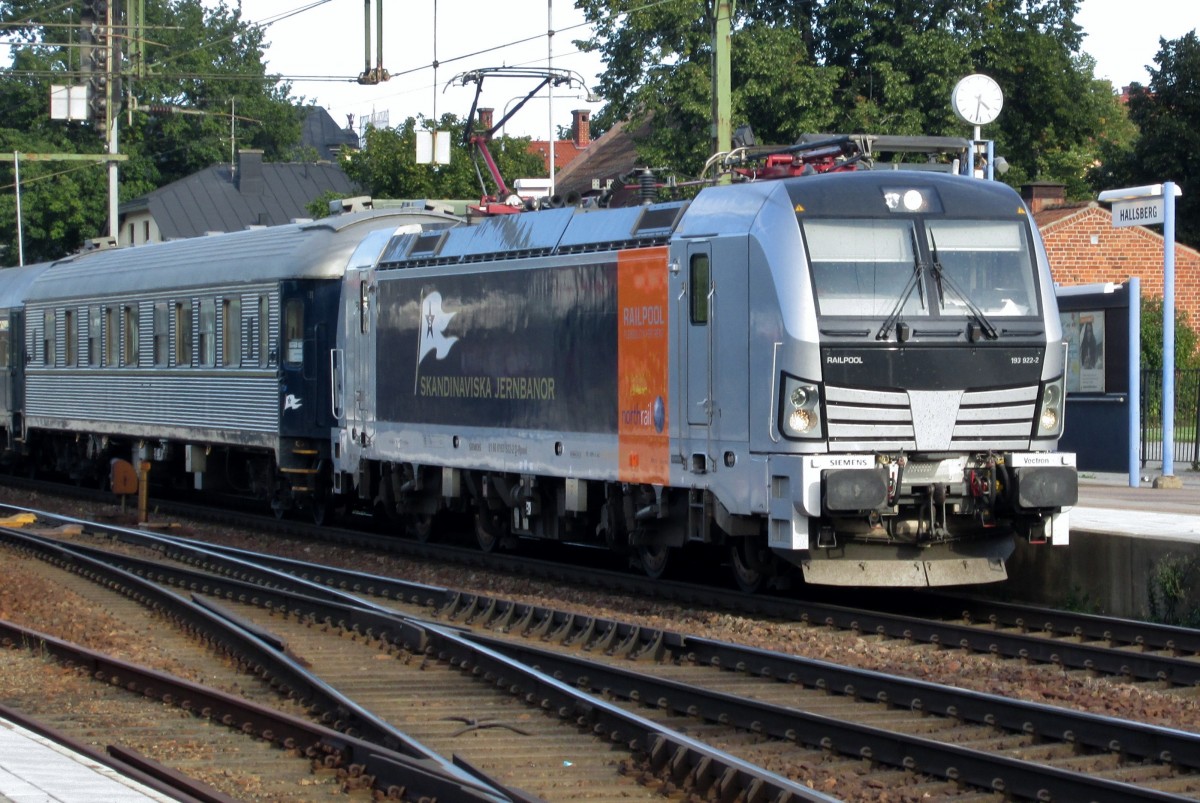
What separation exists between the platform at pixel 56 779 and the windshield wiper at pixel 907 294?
6.59 metres

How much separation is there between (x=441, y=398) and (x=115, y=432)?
32.8ft

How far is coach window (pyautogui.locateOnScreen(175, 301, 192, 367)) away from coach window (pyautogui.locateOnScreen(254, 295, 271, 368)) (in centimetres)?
232

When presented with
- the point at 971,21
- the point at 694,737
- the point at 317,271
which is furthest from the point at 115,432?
the point at 971,21

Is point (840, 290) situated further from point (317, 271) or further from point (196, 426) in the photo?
point (196, 426)

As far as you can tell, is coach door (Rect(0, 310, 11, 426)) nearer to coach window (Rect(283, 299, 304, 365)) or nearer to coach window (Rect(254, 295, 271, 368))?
coach window (Rect(254, 295, 271, 368))

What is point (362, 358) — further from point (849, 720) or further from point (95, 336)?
point (849, 720)

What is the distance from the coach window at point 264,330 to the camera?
2048 centimetres

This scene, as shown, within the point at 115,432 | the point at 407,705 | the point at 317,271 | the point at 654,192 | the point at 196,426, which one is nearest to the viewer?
the point at 407,705

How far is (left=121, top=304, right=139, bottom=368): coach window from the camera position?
80.1 feet

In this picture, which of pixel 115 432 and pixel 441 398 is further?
pixel 115 432

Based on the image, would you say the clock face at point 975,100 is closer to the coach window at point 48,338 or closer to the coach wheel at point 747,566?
the coach wheel at point 747,566

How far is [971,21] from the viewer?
4325cm

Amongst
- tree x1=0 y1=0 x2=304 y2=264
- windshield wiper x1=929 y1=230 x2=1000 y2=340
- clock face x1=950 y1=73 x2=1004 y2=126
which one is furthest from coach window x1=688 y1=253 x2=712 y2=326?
tree x1=0 y1=0 x2=304 y2=264

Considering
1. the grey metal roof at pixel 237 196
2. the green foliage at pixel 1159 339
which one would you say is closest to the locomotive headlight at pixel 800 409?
the green foliage at pixel 1159 339
